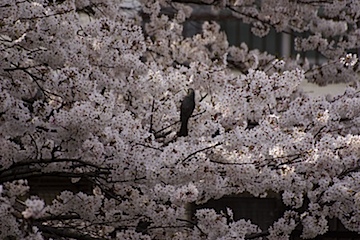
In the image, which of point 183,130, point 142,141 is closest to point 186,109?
point 183,130

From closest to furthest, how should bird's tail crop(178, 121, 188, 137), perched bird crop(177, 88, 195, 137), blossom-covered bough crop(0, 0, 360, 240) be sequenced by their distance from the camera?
1. blossom-covered bough crop(0, 0, 360, 240)
2. perched bird crop(177, 88, 195, 137)
3. bird's tail crop(178, 121, 188, 137)

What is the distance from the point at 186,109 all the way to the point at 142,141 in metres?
0.50

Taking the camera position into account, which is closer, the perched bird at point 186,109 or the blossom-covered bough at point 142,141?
the blossom-covered bough at point 142,141

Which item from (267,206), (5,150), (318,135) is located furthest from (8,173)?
(267,206)

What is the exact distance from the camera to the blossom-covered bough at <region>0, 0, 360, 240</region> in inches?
185

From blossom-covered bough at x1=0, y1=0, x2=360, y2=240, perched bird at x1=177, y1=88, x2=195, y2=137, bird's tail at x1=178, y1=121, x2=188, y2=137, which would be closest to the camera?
blossom-covered bough at x1=0, y1=0, x2=360, y2=240

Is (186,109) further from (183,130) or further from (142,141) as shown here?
(142,141)

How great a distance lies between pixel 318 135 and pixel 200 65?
0.94m

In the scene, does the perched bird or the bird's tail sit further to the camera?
the bird's tail

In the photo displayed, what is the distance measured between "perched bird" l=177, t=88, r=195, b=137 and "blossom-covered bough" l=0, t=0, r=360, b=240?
0.20 ft

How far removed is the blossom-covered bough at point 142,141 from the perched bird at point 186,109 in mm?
61

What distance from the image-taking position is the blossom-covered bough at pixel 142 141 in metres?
4.70

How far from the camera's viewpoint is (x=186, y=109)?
516 cm

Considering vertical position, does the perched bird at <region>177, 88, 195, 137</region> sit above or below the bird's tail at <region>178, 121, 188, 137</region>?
above
